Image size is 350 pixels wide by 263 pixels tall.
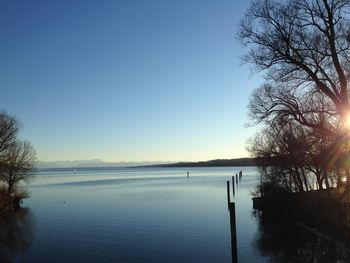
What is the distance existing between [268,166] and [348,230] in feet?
80.3

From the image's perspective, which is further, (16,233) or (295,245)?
(16,233)

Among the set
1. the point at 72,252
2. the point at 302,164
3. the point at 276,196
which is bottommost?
the point at 72,252

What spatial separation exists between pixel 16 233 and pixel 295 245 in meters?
23.8

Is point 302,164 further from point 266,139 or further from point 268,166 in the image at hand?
point 266,139

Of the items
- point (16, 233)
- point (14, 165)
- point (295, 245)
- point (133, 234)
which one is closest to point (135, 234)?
point (133, 234)

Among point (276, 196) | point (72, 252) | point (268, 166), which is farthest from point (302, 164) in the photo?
point (72, 252)

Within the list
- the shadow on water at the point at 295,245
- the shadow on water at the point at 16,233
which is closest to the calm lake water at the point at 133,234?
the shadow on water at the point at 16,233

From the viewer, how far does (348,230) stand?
88.3ft

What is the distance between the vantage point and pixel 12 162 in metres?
62.3

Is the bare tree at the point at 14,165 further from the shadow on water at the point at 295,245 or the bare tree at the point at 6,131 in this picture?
the shadow on water at the point at 295,245

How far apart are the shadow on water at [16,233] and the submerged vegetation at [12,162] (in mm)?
6574

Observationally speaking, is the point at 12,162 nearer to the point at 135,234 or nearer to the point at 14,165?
the point at 14,165

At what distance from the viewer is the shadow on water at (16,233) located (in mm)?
29647

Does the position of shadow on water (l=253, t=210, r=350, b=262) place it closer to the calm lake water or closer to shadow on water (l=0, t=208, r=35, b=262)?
the calm lake water
